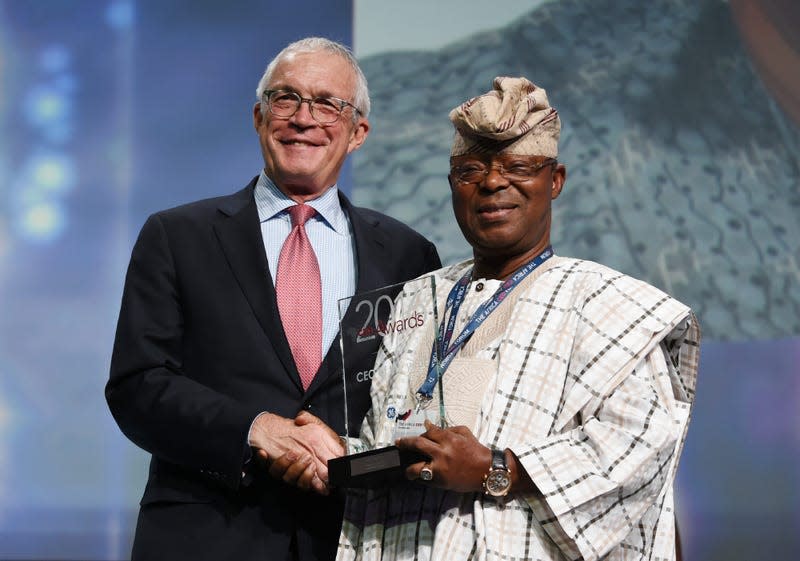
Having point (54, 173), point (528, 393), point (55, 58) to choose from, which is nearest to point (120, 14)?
point (55, 58)

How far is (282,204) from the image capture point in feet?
8.23

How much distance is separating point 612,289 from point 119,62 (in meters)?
2.96

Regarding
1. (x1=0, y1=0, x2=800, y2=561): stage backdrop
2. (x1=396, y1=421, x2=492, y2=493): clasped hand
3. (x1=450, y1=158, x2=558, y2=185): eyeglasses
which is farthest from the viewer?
(x1=0, y1=0, x2=800, y2=561): stage backdrop

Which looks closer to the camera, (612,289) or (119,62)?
(612,289)

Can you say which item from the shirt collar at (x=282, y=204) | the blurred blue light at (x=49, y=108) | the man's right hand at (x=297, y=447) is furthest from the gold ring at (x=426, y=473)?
the blurred blue light at (x=49, y=108)

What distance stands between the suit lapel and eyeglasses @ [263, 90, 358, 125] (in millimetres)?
220

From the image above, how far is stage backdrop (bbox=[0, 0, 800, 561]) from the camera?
4.12 metres

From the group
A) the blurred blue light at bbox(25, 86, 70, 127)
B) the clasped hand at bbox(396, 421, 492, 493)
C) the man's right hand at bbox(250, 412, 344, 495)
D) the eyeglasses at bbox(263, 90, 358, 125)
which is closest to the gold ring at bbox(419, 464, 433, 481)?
the clasped hand at bbox(396, 421, 492, 493)

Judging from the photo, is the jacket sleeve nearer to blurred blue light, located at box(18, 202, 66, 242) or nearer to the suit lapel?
the suit lapel

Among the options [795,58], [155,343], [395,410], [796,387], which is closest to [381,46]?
[795,58]

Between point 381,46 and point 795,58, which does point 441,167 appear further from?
point 795,58

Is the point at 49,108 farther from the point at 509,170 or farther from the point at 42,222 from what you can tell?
the point at 509,170

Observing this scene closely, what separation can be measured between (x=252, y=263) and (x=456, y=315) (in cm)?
52

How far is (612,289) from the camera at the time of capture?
76.8 inches
